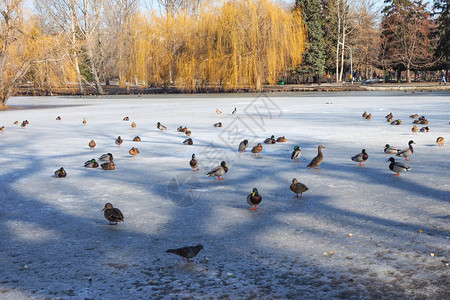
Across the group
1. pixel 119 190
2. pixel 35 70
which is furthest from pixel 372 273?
pixel 35 70

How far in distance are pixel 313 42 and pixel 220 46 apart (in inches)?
729

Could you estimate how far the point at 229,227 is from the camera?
5.81 m

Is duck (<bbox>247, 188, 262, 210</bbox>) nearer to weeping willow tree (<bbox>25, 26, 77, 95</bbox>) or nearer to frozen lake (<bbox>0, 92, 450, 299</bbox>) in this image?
frozen lake (<bbox>0, 92, 450, 299</bbox>)

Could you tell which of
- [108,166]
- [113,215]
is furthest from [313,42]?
[113,215]

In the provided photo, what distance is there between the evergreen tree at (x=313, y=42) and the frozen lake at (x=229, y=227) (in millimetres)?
45980

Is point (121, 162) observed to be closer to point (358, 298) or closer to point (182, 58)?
point (358, 298)

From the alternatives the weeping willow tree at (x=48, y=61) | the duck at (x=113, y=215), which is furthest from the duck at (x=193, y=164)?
the weeping willow tree at (x=48, y=61)

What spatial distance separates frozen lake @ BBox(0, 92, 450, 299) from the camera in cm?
419

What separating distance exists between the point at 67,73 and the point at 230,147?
82.8ft

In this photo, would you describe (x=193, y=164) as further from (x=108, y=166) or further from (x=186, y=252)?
(x=186, y=252)

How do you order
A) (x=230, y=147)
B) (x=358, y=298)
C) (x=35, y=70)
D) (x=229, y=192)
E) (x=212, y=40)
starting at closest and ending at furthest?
(x=358, y=298) < (x=229, y=192) < (x=230, y=147) < (x=35, y=70) < (x=212, y=40)

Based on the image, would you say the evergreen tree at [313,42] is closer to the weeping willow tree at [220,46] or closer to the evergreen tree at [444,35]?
the weeping willow tree at [220,46]

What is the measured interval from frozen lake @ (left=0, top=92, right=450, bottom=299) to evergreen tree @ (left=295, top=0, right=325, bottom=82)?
151 ft

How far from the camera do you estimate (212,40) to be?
43.6m
